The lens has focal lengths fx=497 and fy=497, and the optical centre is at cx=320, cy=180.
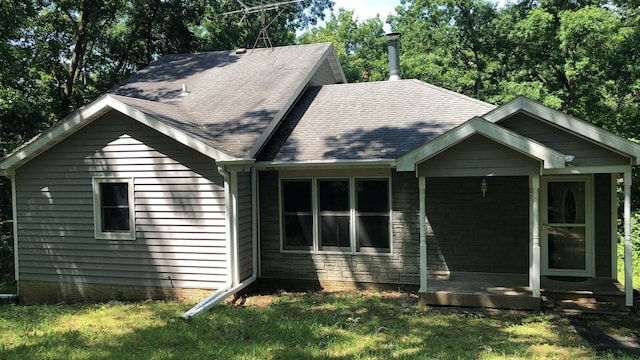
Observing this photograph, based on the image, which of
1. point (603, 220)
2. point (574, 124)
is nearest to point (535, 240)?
point (574, 124)

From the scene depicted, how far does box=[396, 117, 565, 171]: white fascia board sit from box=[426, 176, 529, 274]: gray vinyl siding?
69.6 inches

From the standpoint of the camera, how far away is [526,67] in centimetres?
A: 2077

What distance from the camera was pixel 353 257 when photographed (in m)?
9.68

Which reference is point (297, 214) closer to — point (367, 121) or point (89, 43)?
point (367, 121)

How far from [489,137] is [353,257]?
356 centimetres

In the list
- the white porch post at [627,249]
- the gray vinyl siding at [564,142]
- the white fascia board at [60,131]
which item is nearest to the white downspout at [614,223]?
the white porch post at [627,249]

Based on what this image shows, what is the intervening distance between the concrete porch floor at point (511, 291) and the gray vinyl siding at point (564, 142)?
6.95ft

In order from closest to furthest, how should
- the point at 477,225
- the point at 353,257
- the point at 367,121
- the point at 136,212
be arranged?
the point at 477,225
the point at 136,212
the point at 353,257
the point at 367,121

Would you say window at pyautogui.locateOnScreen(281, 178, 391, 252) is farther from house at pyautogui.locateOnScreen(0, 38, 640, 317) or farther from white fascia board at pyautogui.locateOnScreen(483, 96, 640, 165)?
white fascia board at pyautogui.locateOnScreen(483, 96, 640, 165)

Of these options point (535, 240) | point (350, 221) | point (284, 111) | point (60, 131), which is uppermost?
point (284, 111)

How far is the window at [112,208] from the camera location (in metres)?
9.65

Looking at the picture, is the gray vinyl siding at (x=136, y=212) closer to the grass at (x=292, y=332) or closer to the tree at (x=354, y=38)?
the grass at (x=292, y=332)

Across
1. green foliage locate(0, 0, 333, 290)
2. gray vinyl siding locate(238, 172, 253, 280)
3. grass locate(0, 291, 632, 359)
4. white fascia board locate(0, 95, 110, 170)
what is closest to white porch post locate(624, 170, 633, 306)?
grass locate(0, 291, 632, 359)

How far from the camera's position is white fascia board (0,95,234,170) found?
28.7 feet
